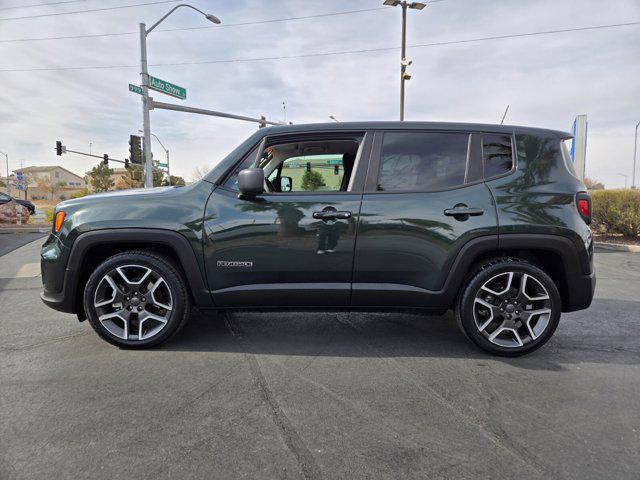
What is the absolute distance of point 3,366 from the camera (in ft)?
10.0

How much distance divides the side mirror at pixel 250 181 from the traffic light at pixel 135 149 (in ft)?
60.6

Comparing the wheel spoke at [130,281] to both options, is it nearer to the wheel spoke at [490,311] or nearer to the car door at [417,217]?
the car door at [417,217]

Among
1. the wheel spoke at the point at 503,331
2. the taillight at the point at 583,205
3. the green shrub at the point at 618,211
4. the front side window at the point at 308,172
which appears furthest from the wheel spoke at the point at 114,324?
the green shrub at the point at 618,211

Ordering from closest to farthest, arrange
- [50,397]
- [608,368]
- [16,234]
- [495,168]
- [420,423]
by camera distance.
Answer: [420,423] → [50,397] → [608,368] → [495,168] → [16,234]

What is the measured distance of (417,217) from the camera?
10.3 feet

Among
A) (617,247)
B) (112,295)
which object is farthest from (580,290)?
(617,247)

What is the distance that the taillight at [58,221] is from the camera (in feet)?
10.9

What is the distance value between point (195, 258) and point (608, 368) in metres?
3.22

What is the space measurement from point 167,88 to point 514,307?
1887 centimetres

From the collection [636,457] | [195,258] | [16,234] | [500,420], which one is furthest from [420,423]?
[16,234]

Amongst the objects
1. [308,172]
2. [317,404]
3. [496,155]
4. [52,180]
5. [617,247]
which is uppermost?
[52,180]

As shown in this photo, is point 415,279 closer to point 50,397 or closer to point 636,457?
point 636,457

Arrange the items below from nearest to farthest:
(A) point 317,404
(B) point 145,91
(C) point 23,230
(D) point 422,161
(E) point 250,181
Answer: (A) point 317,404
(E) point 250,181
(D) point 422,161
(C) point 23,230
(B) point 145,91

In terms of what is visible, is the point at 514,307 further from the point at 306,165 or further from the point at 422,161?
the point at 306,165
